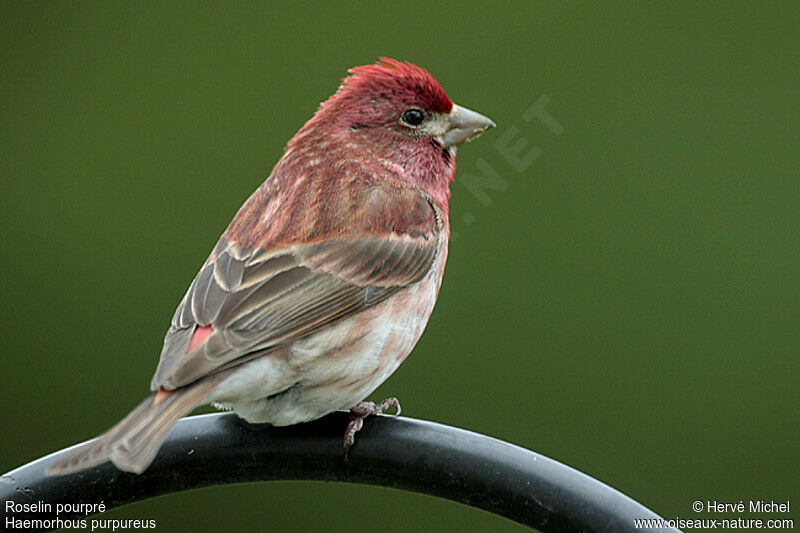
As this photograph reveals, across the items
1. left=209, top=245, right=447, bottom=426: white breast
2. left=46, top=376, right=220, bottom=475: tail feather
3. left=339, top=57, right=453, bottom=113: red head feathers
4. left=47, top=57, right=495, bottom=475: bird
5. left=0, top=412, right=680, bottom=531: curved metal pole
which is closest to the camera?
left=46, top=376, right=220, bottom=475: tail feather

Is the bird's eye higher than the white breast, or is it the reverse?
the bird's eye

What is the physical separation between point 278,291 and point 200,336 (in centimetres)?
28

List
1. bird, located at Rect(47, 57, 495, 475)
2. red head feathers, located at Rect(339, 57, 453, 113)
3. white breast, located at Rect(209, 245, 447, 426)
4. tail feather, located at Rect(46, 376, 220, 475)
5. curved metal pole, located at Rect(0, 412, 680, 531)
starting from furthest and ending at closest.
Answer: red head feathers, located at Rect(339, 57, 453, 113) → white breast, located at Rect(209, 245, 447, 426) → bird, located at Rect(47, 57, 495, 475) → curved metal pole, located at Rect(0, 412, 680, 531) → tail feather, located at Rect(46, 376, 220, 475)

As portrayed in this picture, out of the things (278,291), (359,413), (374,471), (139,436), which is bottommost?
(139,436)

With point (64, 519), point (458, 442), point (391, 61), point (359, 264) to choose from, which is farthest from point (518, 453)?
point (391, 61)

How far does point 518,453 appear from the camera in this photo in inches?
104

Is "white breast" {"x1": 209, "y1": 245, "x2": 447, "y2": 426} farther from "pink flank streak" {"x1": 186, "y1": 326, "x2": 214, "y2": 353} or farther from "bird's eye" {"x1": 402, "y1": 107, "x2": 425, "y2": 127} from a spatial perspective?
"bird's eye" {"x1": 402, "y1": 107, "x2": 425, "y2": 127}

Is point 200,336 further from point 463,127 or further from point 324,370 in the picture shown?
point 463,127

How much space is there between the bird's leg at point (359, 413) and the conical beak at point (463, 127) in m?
0.98

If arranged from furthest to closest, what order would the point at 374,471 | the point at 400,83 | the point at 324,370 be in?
the point at 400,83 → the point at 324,370 → the point at 374,471

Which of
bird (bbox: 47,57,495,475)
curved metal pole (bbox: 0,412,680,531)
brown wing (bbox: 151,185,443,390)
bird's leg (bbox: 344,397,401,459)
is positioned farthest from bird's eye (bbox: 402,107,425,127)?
curved metal pole (bbox: 0,412,680,531)

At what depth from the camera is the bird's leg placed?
9.49 ft

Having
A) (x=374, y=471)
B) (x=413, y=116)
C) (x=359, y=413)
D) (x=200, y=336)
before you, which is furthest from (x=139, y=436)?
(x=413, y=116)

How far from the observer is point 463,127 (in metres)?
3.75
